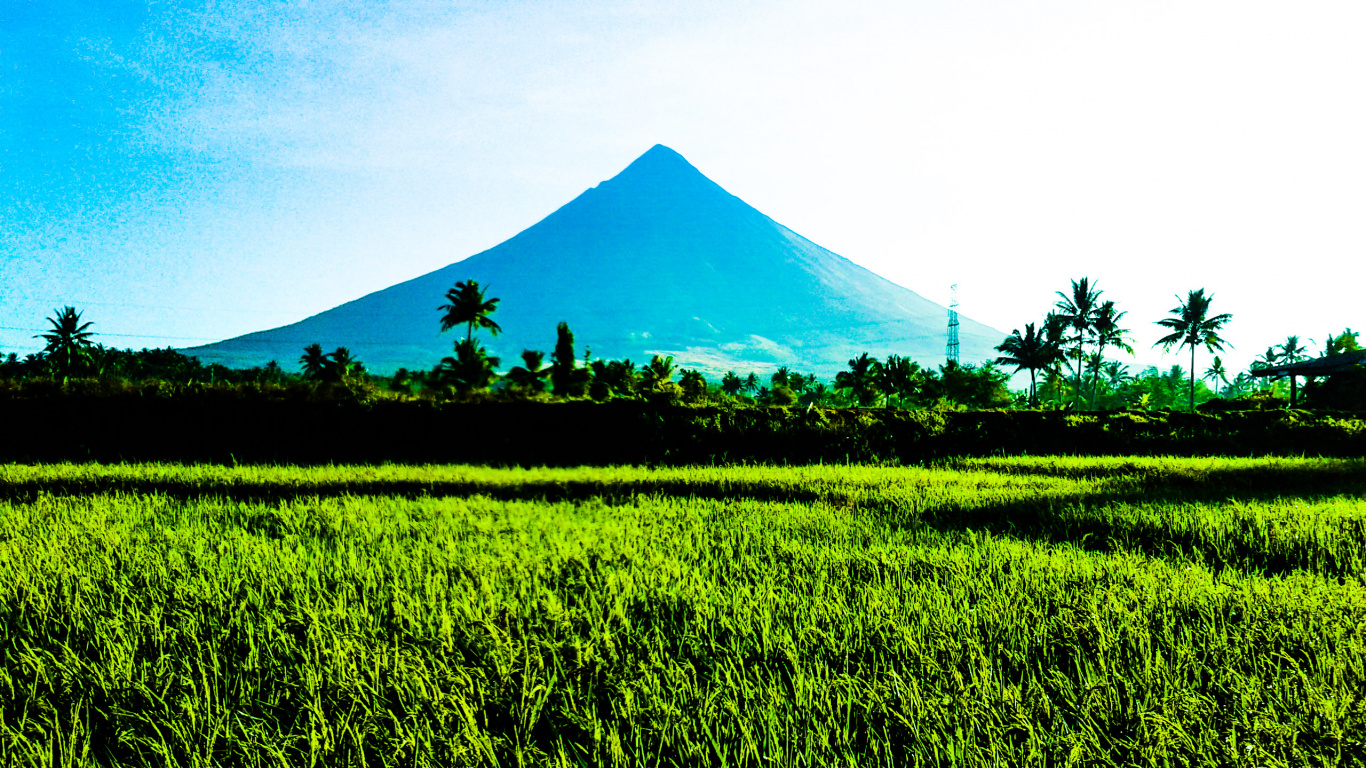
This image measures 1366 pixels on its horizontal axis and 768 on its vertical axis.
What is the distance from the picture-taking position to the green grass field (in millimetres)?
2320

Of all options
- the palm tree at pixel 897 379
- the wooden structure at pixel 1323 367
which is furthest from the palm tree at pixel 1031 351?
the wooden structure at pixel 1323 367

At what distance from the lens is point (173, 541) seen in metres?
5.58

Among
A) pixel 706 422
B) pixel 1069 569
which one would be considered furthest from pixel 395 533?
pixel 706 422

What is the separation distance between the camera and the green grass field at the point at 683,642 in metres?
2.32

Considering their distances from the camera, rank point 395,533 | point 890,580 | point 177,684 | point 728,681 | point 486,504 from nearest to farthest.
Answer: point 728,681 → point 177,684 → point 890,580 → point 395,533 → point 486,504

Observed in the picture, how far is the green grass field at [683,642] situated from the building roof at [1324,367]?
30464mm

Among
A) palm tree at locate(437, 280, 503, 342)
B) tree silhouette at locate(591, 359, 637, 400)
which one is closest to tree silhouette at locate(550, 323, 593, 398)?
tree silhouette at locate(591, 359, 637, 400)

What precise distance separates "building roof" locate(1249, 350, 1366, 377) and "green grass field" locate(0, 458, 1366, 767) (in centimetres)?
3046

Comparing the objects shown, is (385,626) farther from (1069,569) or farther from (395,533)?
(1069,569)

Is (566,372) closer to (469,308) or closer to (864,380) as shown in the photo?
(469,308)

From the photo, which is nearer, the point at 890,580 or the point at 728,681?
the point at 728,681

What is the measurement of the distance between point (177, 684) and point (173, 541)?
3453mm

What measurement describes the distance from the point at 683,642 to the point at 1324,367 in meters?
37.5

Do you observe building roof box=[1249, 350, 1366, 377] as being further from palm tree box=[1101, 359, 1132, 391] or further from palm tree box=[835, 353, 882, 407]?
palm tree box=[1101, 359, 1132, 391]
